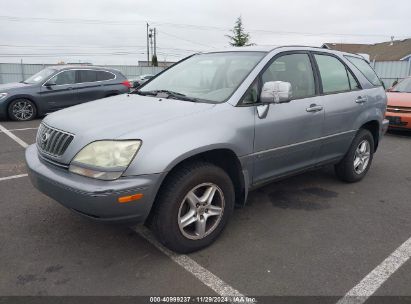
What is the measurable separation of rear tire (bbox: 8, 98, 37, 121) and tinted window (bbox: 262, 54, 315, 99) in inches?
323

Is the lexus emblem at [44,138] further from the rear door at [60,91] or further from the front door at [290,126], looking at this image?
the rear door at [60,91]

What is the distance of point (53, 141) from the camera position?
2.97m

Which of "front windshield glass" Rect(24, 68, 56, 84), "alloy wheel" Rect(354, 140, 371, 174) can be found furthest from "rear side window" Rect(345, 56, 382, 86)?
"front windshield glass" Rect(24, 68, 56, 84)

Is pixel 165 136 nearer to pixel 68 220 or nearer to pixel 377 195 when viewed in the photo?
pixel 68 220

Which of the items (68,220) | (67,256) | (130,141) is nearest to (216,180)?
(130,141)

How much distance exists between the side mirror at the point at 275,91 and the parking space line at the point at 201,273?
1538 mm

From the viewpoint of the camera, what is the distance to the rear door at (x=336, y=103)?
4082 mm

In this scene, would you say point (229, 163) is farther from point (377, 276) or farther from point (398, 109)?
point (398, 109)

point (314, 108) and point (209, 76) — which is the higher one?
point (209, 76)

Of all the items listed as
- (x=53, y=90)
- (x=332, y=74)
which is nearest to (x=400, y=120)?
(x=332, y=74)

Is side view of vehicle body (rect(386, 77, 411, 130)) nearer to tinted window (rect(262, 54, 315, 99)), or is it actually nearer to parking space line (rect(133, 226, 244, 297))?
tinted window (rect(262, 54, 315, 99))

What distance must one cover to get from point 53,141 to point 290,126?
2.17 metres

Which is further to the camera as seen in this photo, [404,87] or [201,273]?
[404,87]

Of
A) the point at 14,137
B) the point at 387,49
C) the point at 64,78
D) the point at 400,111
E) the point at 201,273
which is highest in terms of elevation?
the point at 387,49
